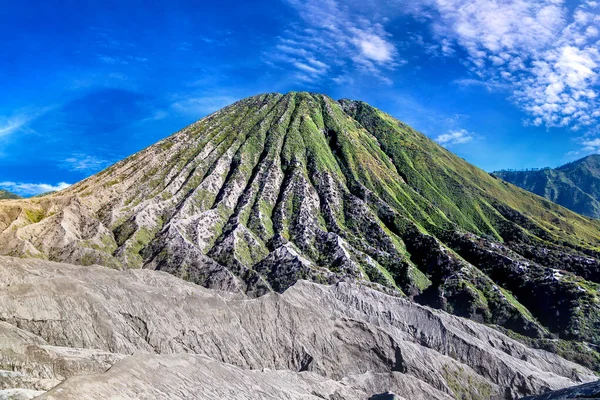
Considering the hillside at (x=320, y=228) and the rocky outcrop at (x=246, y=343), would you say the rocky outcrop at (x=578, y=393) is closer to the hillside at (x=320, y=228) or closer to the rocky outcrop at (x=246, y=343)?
the rocky outcrop at (x=246, y=343)

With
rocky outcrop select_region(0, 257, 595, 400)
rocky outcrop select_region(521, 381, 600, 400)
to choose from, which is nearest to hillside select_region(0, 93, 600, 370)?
rocky outcrop select_region(0, 257, 595, 400)

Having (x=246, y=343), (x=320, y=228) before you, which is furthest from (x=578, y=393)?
(x=320, y=228)

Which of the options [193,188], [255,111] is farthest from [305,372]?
[255,111]

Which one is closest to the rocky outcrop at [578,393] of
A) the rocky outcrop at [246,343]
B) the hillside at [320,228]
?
the rocky outcrop at [246,343]

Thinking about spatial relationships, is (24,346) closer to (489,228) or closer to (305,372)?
(305,372)

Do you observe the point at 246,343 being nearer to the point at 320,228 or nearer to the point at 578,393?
the point at 578,393

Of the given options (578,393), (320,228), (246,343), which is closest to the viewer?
(578,393)
